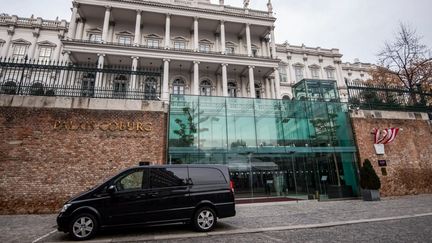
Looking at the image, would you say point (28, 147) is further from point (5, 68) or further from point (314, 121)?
point (314, 121)

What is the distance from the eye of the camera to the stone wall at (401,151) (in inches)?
497

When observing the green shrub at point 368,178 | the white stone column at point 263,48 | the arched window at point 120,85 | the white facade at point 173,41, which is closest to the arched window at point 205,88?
the white facade at point 173,41

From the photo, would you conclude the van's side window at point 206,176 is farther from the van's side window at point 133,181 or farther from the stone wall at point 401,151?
the stone wall at point 401,151

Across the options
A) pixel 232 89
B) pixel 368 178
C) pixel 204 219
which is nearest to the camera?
pixel 204 219

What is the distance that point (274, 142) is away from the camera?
12.7 meters

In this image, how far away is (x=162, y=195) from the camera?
5.94m

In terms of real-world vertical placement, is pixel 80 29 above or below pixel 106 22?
above

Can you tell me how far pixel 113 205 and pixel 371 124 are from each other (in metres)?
14.3

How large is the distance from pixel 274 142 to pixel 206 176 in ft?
23.6

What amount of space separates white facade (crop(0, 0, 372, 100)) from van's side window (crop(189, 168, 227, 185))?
19825mm

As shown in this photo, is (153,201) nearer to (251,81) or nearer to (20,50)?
(251,81)

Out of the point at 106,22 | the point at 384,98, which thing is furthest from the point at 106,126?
the point at 106,22

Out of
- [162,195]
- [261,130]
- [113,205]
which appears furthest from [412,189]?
[113,205]

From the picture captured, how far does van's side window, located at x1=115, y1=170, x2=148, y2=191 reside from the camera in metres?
5.84
